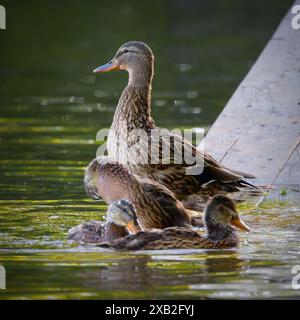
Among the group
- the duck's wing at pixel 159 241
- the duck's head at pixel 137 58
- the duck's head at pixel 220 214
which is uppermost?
the duck's head at pixel 137 58

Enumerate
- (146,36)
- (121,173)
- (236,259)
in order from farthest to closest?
(146,36)
(121,173)
(236,259)

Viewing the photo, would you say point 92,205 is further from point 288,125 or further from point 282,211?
point 288,125

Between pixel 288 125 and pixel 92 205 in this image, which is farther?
pixel 288 125

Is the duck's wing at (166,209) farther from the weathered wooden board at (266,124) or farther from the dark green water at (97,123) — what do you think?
the weathered wooden board at (266,124)

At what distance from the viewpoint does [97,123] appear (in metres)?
14.9

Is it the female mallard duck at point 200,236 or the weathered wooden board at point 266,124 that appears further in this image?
the weathered wooden board at point 266,124

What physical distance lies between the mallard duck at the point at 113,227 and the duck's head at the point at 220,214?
52 centimetres

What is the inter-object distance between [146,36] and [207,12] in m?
4.88

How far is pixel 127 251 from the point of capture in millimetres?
8633

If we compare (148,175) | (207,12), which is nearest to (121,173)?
(148,175)

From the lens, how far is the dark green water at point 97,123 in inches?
311

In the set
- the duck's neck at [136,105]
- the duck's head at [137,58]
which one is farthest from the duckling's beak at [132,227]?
the duck's head at [137,58]

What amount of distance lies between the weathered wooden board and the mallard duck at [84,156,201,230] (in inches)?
63.6
